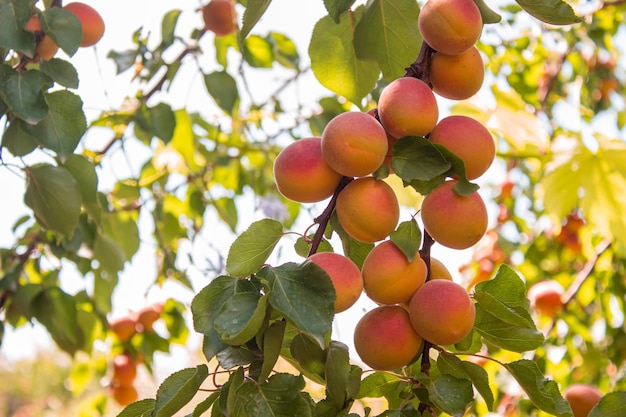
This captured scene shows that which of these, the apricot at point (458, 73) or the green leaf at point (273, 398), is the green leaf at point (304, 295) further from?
the apricot at point (458, 73)

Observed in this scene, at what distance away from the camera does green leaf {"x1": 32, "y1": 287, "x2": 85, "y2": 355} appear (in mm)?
1156

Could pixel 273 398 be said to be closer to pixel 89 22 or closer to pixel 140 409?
pixel 140 409

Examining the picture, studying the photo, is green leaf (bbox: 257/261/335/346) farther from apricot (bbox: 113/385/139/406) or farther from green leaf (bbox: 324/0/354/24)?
apricot (bbox: 113/385/139/406)

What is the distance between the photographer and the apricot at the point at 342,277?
A: 43cm

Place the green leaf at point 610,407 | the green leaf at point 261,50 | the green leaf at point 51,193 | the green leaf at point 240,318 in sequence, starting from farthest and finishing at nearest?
the green leaf at point 261,50 → the green leaf at point 51,193 → the green leaf at point 610,407 → the green leaf at point 240,318

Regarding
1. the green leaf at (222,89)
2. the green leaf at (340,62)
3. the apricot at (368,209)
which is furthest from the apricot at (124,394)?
the apricot at (368,209)

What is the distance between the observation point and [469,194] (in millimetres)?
451

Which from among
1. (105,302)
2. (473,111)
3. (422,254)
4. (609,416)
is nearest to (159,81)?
(105,302)

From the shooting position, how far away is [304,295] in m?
0.41

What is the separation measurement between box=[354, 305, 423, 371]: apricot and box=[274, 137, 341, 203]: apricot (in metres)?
0.09

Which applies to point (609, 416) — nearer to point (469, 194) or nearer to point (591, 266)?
point (469, 194)

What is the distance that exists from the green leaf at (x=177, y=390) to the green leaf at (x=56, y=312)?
786mm

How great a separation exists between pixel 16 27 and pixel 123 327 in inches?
37.0

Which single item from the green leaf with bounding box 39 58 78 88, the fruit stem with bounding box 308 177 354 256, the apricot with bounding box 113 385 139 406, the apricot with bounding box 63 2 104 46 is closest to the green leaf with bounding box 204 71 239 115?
the apricot with bounding box 63 2 104 46
